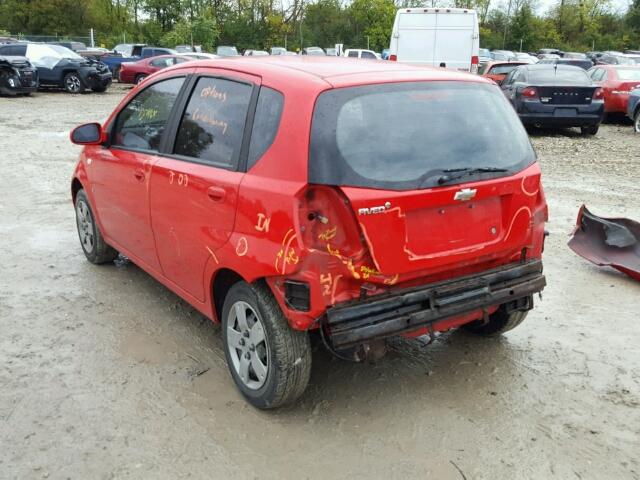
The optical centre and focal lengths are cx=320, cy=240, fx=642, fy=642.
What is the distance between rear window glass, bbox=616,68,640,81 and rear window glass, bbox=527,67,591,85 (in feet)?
7.96

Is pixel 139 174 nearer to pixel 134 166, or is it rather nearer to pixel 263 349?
pixel 134 166

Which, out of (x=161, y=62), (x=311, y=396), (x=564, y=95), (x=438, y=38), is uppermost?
(x=438, y=38)

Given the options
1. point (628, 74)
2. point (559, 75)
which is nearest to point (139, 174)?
point (559, 75)

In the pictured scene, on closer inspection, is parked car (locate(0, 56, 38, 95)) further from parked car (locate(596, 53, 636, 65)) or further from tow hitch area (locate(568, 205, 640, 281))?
parked car (locate(596, 53, 636, 65))

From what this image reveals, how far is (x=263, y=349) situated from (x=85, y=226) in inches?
118

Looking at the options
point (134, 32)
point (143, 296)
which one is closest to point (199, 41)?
point (134, 32)

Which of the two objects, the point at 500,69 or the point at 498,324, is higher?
the point at 500,69

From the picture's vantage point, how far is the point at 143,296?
4988 mm

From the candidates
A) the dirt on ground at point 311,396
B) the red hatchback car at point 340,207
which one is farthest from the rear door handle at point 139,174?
the dirt on ground at point 311,396

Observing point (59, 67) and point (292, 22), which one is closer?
point (59, 67)

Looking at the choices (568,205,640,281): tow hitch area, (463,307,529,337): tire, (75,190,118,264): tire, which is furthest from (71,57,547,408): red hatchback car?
(568,205,640,281): tow hitch area

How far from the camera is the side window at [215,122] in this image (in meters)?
3.47

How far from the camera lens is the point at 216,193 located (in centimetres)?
344

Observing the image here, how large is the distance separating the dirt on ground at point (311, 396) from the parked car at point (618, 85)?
39.0 ft
